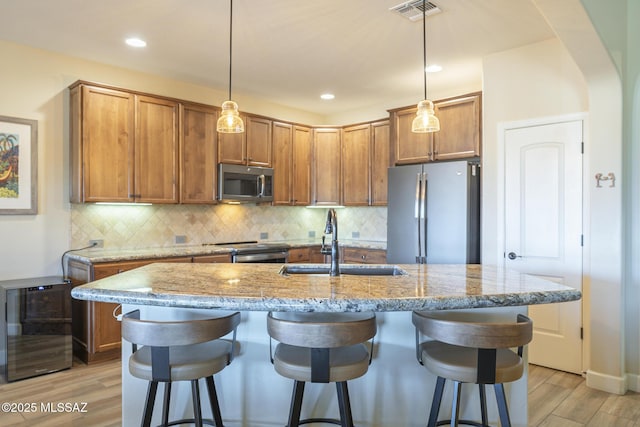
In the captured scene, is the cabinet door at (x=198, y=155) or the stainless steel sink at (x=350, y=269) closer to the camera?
the stainless steel sink at (x=350, y=269)

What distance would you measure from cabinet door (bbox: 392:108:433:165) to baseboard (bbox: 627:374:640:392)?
2521 mm

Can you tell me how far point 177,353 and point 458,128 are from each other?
11.4ft

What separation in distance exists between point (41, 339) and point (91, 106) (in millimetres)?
2016

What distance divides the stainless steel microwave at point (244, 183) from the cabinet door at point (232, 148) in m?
0.08

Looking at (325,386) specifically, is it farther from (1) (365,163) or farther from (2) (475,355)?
(1) (365,163)

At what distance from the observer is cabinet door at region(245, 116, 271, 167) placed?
4828mm

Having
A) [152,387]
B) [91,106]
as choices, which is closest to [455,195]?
[152,387]

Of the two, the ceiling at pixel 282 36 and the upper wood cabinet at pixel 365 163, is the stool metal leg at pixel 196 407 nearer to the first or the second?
the ceiling at pixel 282 36

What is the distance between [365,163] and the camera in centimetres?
527

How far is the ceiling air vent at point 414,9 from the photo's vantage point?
9.24ft

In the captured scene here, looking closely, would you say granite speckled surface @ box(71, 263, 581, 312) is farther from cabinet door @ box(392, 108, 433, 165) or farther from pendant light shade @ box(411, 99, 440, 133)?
cabinet door @ box(392, 108, 433, 165)

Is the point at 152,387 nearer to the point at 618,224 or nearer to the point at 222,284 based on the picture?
the point at 222,284

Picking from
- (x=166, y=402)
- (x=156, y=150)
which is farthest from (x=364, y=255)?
(x=166, y=402)

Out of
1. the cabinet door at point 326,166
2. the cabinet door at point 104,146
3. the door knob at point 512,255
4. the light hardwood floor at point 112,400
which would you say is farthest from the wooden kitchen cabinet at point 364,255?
the cabinet door at point 104,146
